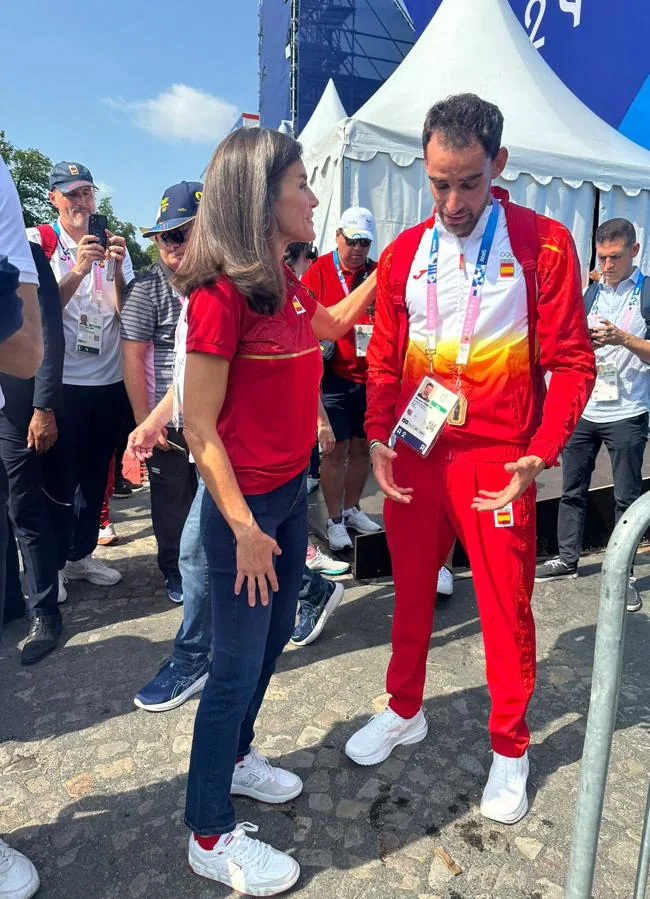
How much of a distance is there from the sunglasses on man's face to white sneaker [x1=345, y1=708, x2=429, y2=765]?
2.85m

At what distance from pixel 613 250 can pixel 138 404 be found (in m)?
2.66

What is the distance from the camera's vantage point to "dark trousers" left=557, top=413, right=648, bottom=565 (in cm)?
344

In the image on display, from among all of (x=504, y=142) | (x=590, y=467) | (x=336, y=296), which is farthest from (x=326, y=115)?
(x=590, y=467)

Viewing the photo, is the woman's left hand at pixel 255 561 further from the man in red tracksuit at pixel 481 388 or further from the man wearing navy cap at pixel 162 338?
the man wearing navy cap at pixel 162 338

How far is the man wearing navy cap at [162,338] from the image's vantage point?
285cm

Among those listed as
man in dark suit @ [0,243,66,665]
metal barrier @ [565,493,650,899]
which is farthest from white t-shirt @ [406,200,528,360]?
man in dark suit @ [0,243,66,665]

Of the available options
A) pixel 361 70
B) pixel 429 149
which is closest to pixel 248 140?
pixel 429 149

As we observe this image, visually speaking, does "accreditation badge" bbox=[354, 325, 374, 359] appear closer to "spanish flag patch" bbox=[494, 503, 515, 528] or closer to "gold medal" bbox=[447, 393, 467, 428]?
"gold medal" bbox=[447, 393, 467, 428]

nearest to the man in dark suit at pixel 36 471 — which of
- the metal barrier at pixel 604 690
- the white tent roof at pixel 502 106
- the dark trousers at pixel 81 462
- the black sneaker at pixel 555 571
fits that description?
the dark trousers at pixel 81 462

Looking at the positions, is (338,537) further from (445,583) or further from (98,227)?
(98,227)

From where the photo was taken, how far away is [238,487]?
1445 millimetres

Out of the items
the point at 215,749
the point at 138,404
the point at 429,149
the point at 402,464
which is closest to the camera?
the point at 215,749

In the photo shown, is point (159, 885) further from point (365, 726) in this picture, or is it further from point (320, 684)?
point (320, 684)

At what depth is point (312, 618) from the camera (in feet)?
9.69
